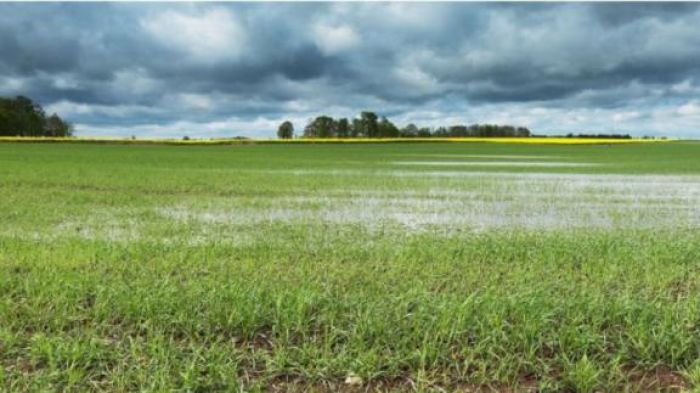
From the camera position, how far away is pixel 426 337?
203 inches

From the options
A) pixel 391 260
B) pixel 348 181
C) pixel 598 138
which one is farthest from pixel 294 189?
pixel 598 138

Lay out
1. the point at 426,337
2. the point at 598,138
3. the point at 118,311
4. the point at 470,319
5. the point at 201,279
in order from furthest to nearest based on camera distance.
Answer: the point at 598,138 → the point at 201,279 → the point at 118,311 → the point at 470,319 → the point at 426,337

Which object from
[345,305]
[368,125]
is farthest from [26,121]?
[345,305]

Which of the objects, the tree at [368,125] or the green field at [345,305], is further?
the tree at [368,125]

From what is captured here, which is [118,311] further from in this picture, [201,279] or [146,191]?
[146,191]

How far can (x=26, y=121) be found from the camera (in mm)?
137250

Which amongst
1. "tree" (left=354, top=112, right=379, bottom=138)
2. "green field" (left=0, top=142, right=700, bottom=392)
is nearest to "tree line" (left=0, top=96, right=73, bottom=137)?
"tree" (left=354, top=112, right=379, bottom=138)

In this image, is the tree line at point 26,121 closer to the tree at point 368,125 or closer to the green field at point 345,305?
the tree at point 368,125

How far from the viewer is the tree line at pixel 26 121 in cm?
13100

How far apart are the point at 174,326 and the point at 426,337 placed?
8.43 ft

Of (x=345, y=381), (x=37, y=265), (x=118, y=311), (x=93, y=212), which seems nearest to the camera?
(x=345, y=381)

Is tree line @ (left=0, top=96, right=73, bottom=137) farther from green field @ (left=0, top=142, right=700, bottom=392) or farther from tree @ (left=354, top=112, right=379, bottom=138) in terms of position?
green field @ (left=0, top=142, right=700, bottom=392)

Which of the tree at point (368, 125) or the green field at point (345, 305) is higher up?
the tree at point (368, 125)

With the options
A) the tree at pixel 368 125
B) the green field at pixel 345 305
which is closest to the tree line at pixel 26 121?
the tree at pixel 368 125
